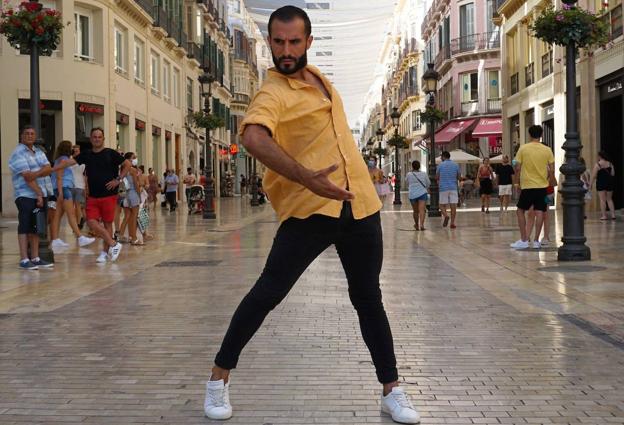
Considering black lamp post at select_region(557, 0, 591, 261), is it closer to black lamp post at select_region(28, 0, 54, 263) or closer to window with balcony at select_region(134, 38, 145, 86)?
black lamp post at select_region(28, 0, 54, 263)

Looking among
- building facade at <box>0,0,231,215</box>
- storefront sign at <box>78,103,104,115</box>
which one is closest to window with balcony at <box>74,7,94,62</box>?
building facade at <box>0,0,231,215</box>

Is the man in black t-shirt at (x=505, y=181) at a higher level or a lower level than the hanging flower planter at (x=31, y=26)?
lower

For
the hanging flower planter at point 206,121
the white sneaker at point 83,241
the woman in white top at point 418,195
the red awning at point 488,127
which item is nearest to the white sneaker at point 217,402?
the white sneaker at point 83,241

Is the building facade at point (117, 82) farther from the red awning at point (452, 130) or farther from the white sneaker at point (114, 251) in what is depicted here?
the red awning at point (452, 130)

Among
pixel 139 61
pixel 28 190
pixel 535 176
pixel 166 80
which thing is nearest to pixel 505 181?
pixel 535 176

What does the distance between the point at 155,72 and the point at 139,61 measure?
9.44 feet

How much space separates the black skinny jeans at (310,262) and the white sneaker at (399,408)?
8 cm

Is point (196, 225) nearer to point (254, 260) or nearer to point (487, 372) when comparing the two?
point (254, 260)

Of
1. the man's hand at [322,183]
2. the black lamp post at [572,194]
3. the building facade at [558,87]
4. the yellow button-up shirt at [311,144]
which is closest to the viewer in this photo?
the man's hand at [322,183]

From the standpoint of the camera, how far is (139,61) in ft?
116

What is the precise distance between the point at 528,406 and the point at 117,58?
3032cm

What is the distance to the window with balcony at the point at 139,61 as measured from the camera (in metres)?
34.5

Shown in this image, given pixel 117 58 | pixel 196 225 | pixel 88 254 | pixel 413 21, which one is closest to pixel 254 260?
pixel 88 254

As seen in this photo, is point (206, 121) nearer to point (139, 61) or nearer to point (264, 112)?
point (139, 61)
